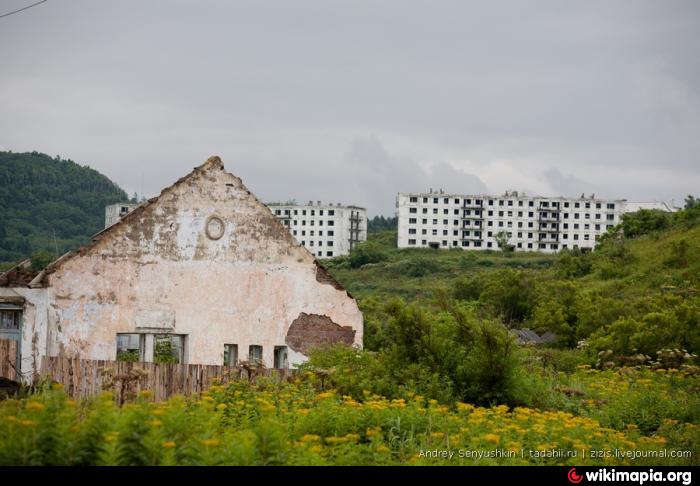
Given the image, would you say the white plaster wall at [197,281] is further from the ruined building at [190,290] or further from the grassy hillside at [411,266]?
the grassy hillside at [411,266]

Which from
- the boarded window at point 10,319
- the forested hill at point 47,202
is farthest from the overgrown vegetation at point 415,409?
the forested hill at point 47,202

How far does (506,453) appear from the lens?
11.1 m

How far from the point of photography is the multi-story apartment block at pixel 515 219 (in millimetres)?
174375

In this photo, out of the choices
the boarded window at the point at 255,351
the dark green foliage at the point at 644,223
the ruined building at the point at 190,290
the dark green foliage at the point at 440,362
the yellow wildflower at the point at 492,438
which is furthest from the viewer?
the dark green foliage at the point at 644,223

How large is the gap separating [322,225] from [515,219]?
1426 inches

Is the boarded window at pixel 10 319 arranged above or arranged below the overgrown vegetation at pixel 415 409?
above

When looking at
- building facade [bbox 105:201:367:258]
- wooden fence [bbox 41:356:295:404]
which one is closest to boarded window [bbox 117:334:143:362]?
wooden fence [bbox 41:356:295:404]

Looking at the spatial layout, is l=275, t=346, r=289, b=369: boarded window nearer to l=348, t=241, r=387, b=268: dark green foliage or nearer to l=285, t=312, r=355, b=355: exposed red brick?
l=285, t=312, r=355, b=355: exposed red brick

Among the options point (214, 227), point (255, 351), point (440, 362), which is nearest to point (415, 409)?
point (440, 362)

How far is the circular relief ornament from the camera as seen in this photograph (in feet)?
74.5

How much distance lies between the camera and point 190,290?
73.4ft

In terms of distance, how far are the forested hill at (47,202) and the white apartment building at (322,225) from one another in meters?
31.9

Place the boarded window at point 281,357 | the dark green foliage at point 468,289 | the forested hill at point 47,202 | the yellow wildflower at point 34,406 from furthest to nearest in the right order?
the forested hill at point 47,202 → the dark green foliage at point 468,289 → the boarded window at point 281,357 → the yellow wildflower at point 34,406
